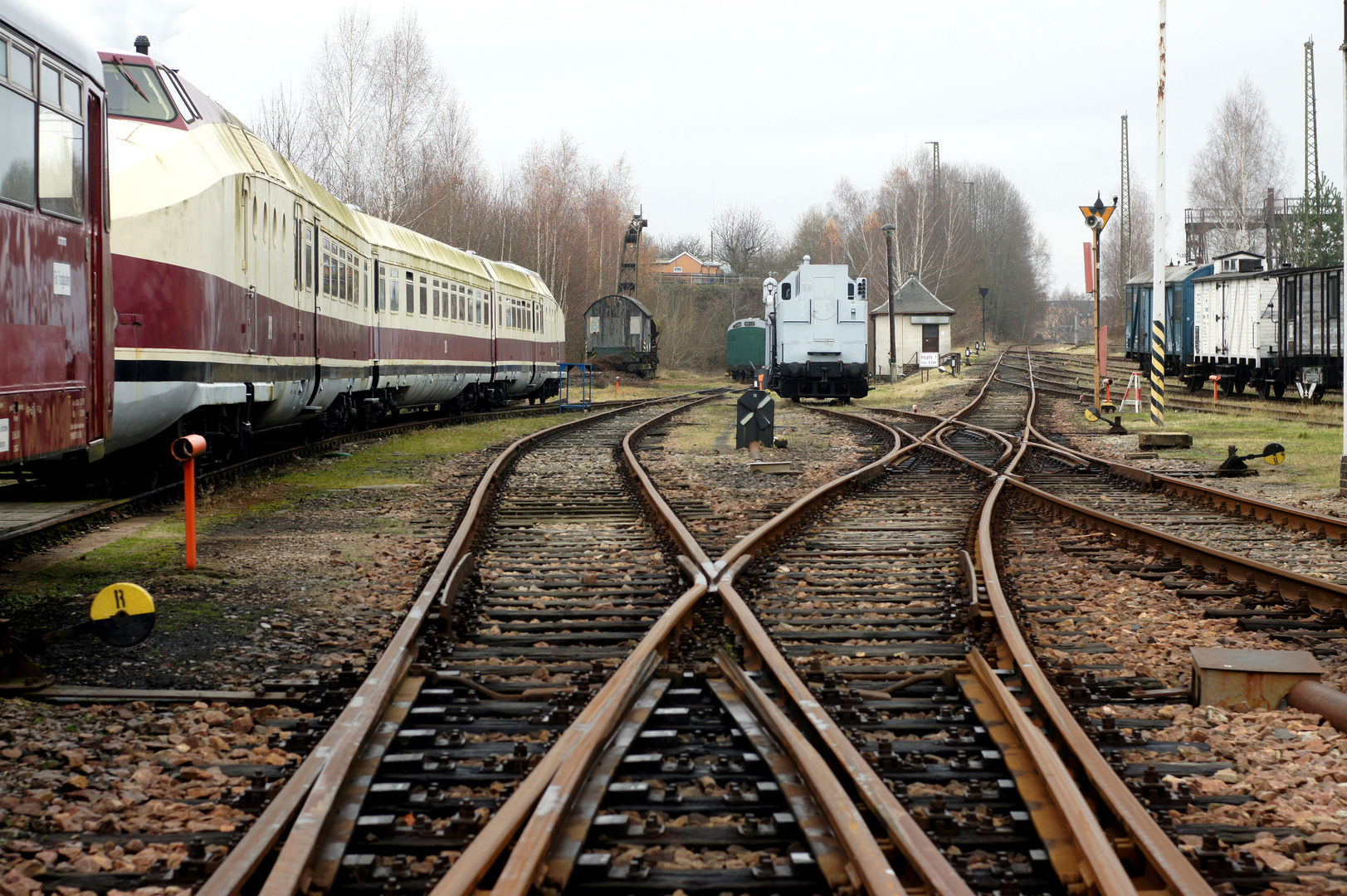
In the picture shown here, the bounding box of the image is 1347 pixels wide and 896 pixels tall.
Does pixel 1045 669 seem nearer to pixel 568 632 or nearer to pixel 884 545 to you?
pixel 568 632

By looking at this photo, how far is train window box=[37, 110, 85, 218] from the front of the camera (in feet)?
21.3

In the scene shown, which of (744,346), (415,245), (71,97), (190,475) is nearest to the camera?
(71,97)

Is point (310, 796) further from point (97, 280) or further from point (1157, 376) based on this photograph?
point (1157, 376)

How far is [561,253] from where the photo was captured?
200 ft

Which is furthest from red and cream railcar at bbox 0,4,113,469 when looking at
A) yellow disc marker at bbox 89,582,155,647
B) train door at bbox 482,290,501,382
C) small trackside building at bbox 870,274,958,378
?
small trackside building at bbox 870,274,958,378

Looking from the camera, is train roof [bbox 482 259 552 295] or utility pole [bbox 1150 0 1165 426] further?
train roof [bbox 482 259 552 295]

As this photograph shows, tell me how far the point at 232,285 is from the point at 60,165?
5.10m

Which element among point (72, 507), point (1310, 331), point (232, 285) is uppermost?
point (1310, 331)

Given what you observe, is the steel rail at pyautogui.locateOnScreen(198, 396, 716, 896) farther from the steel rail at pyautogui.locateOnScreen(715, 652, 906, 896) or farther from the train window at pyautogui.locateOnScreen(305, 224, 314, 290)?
the train window at pyautogui.locateOnScreen(305, 224, 314, 290)

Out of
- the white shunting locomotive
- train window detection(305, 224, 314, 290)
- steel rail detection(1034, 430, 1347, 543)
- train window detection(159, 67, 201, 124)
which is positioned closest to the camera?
steel rail detection(1034, 430, 1347, 543)

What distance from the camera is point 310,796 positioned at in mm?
3646

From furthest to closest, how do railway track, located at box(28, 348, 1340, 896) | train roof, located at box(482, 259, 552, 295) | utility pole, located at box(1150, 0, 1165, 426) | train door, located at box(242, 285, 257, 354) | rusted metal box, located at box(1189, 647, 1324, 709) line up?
1. train roof, located at box(482, 259, 552, 295)
2. utility pole, located at box(1150, 0, 1165, 426)
3. train door, located at box(242, 285, 257, 354)
4. rusted metal box, located at box(1189, 647, 1324, 709)
5. railway track, located at box(28, 348, 1340, 896)

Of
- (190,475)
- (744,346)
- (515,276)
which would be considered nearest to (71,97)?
(190,475)

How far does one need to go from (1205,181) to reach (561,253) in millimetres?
35127
